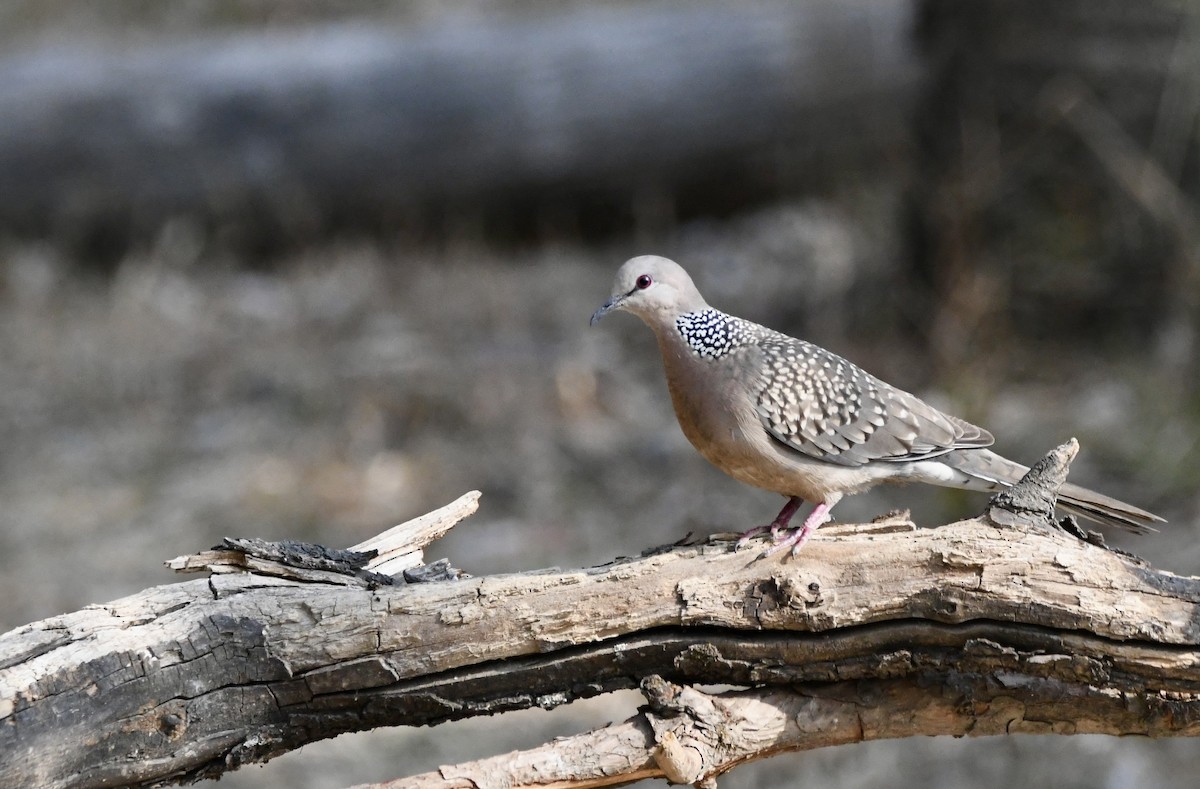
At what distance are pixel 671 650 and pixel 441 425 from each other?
13.8 feet

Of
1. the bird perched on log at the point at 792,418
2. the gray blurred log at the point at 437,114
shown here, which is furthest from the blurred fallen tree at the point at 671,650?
the gray blurred log at the point at 437,114

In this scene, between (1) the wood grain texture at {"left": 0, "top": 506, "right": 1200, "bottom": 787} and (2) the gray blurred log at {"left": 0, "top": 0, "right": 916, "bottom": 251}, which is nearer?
(1) the wood grain texture at {"left": 0, "top": 506, "right": 1200, "bottom": 787}

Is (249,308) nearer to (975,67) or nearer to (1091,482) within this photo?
(975,67)

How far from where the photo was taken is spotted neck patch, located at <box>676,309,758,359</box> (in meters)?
3.50

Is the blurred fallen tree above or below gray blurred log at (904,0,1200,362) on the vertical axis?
below

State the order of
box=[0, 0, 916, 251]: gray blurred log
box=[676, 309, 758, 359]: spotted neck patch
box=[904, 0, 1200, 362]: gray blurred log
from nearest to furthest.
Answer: box=[676, 309, 758, 359]: spotted neck patch → box=[904, 0, 1200, 362]: gray blurred log → box=[0, 0, 916, 251]: gray blurred log

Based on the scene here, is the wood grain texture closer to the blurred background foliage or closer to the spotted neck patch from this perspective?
the spotted neck patch

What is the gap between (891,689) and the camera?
2883 mm

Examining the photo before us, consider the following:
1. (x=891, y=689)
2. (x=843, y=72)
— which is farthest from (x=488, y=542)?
(x=843, y=72)

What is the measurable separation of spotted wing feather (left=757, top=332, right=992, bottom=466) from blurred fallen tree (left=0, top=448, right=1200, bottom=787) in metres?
0.53

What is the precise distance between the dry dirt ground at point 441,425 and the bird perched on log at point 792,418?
5.99ft

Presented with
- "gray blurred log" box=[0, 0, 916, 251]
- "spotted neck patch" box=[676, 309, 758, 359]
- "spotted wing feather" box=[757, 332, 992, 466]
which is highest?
"gray blurred log" box=[0, 0, 916, 251]

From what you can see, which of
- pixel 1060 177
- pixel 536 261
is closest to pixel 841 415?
pixel 1060 177

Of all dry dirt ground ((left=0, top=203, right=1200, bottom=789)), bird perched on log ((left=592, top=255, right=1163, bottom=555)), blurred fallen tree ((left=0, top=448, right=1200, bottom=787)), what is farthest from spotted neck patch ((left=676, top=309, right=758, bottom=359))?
dry dirt ground ((left=0, top=203, right=1200, bottom=789))
